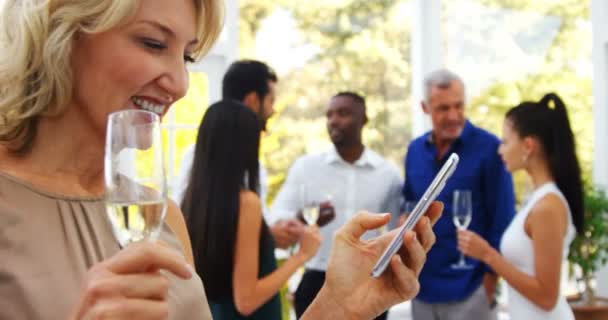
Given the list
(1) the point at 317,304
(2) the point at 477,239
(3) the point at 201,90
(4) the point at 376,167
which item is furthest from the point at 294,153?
(1) the point at 317,304

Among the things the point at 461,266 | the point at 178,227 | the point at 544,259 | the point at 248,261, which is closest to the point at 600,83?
the point at 461,266

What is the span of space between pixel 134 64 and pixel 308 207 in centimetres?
183

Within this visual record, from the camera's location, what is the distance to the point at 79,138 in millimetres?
1246

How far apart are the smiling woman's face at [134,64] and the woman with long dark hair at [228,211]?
3.99ft

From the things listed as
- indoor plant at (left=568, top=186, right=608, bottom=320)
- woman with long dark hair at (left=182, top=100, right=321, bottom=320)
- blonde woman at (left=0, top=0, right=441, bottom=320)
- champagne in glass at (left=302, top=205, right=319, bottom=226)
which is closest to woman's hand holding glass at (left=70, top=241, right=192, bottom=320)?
blonde woman at (left=0, top=0, right=441, bottom=320)

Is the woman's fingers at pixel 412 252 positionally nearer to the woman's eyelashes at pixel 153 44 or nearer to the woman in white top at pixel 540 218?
the woman's eyelashes at pixel 153 44

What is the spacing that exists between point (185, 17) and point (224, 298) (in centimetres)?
153

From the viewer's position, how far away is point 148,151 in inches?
33.7

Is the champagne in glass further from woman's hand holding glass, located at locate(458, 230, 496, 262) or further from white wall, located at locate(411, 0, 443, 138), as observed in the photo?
white wall, located at locate(411, 0, 443, 138)

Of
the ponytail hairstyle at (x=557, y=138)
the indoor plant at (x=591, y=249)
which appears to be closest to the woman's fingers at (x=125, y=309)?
the ponytail hairstyle at (x=557, y=138)

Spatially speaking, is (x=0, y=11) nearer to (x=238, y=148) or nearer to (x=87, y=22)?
(x=87, y=22)

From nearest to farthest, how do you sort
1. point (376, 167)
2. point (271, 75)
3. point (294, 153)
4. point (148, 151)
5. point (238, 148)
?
point (148, 151)
point (238, 148)
point (271, 75)
point (376, 167)
point (294, 153)

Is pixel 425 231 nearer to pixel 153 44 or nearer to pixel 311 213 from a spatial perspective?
pixel 153 44

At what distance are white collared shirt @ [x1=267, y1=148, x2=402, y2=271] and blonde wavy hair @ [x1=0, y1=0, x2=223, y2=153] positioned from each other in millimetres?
2512
